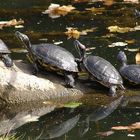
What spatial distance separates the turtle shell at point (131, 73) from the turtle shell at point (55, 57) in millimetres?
536

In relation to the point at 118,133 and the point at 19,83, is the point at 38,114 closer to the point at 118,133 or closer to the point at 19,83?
the point at 19,83

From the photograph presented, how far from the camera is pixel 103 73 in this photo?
228 inches

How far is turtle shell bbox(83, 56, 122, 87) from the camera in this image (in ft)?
18.9

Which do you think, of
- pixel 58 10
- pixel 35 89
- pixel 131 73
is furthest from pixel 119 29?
pixel 35 89

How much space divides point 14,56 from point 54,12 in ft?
8.94

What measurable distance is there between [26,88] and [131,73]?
1.14m

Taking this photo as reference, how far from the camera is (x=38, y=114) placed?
18.0 feet

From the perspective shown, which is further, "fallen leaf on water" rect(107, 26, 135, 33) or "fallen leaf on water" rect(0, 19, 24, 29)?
"fallen leaf on water" rect(0, 19, 24, 29)

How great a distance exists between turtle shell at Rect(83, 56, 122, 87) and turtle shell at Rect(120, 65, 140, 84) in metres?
0.11

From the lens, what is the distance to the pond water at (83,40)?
505cm

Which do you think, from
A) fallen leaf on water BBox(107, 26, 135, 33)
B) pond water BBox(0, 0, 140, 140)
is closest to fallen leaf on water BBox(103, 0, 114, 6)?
pond water BBox(0, 0, 140, 140)

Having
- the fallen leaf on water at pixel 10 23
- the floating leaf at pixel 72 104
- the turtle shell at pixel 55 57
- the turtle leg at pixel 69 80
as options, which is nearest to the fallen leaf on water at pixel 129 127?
the floating leaf at pixel 72 104

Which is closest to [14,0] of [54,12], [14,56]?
[54,12]

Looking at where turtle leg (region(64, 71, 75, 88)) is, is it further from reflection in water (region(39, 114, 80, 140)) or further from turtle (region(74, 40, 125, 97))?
reflection in water (region(39, 114, 80, 140))
